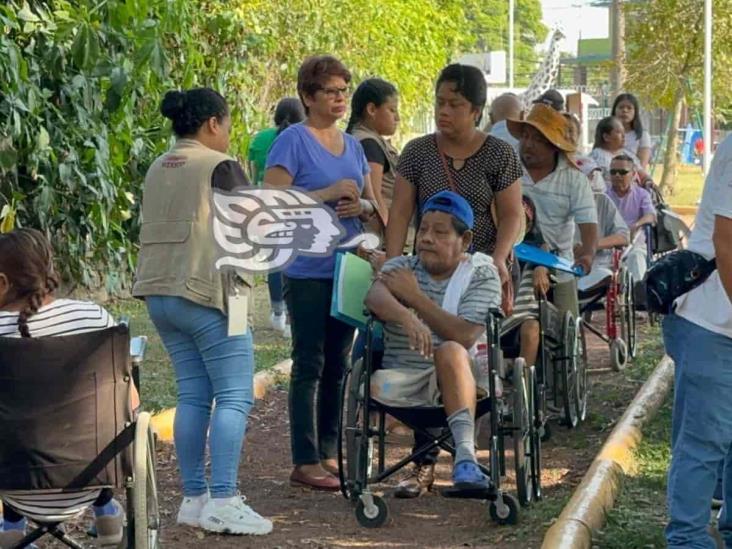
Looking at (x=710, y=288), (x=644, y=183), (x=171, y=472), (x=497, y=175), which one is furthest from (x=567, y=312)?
(x=644, y=183)

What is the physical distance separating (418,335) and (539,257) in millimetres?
1982

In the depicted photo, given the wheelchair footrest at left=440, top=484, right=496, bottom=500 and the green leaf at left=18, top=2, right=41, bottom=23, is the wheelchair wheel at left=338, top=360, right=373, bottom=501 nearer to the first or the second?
the wheelchair footrest at left=440, top=484, right=496, bottom=500

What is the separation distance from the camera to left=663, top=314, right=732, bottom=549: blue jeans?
16.9ft

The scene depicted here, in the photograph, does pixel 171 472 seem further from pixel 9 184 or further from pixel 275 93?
pixel 275 93

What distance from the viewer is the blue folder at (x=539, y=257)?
827 cm

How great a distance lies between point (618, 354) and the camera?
37.2ft

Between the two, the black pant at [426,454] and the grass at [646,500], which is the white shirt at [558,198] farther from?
the black pant at [426,454]

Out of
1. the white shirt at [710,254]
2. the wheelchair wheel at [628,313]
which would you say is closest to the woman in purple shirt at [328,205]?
the white shirt at [710,254]

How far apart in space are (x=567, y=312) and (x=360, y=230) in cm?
193

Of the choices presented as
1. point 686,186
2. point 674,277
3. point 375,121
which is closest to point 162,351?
point 375,121

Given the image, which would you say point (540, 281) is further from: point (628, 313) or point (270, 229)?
point (628, 313)

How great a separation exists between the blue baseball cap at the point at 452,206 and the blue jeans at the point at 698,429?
160 centimetres

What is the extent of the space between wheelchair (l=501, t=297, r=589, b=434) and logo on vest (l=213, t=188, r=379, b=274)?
1.48 m

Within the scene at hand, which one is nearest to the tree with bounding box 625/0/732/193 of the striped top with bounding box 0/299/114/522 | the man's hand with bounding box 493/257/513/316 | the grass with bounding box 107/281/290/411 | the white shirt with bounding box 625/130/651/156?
the white shirt with bounding box 625/130/651/156
